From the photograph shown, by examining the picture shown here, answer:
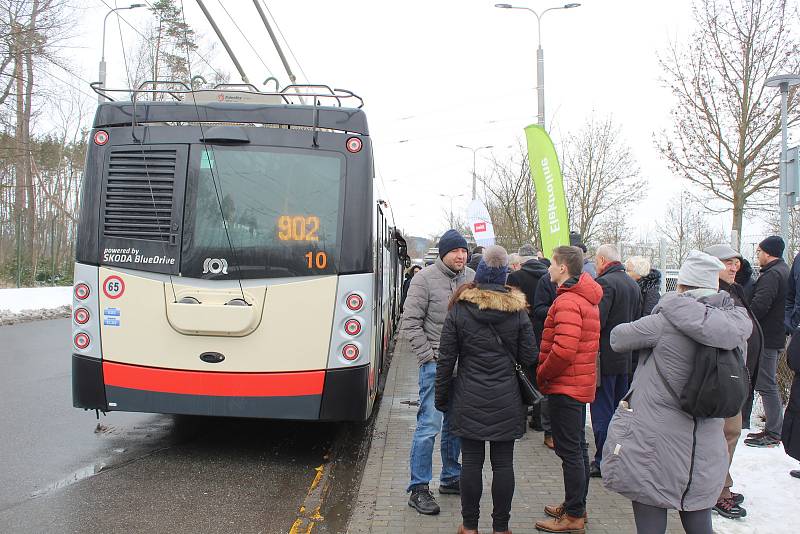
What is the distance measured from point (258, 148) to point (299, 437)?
325 cm

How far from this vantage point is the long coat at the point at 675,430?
3.23 m

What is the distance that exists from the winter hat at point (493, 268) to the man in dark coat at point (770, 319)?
10.4ft

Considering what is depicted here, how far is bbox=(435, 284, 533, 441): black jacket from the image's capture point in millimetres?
4008

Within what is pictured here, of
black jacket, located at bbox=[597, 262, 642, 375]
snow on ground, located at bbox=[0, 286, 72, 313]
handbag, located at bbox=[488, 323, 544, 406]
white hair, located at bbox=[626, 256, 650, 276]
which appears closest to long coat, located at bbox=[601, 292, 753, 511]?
handbag, located at bbox=[488, 323, 544, 406]

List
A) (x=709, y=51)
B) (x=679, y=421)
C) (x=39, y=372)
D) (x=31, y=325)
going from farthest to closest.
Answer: (x=31, y=325), (x=709, y=51), (x=39, y=372), (x=679, y=421)

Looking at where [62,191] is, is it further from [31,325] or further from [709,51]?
[709,51]

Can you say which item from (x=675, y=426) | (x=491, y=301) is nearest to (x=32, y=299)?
(x=491, y=301)

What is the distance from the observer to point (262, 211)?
5867mm

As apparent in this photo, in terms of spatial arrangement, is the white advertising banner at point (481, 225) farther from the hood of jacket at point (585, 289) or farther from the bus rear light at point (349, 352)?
the hood of jacket at point (585, 289)

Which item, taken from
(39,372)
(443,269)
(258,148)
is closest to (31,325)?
(39,372)

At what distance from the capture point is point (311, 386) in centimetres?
571

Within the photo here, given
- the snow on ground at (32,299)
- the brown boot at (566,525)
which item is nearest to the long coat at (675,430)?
the brown boot at (566,525)

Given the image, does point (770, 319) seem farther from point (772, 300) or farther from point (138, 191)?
point (138, 191)

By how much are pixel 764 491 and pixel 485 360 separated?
2659 mm
